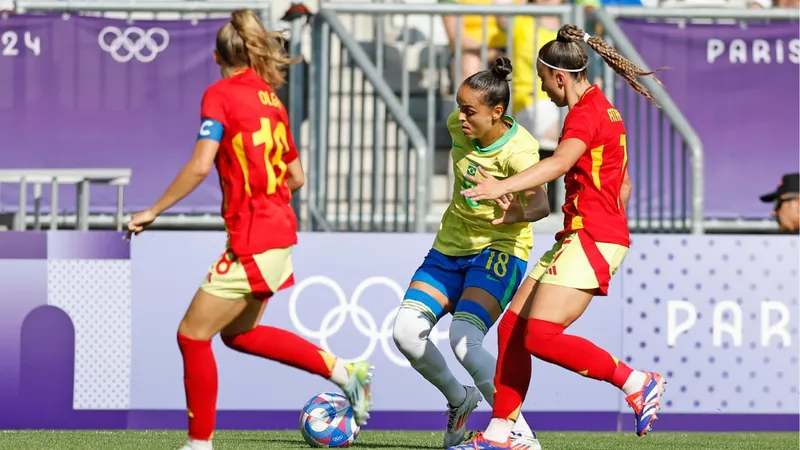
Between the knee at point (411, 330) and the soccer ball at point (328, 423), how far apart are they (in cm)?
45

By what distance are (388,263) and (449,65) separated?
241 cm

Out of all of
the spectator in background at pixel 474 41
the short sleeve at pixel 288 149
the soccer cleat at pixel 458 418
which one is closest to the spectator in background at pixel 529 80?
the spectator in background at pixel 474 41

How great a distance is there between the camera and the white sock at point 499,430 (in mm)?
7275

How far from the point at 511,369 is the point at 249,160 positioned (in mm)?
1671

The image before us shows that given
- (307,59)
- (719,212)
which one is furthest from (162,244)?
(719,212)

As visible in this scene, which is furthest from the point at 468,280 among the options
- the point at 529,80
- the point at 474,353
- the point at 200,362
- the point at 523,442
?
the point at 529,80

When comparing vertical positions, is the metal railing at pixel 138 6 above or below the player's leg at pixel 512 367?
above

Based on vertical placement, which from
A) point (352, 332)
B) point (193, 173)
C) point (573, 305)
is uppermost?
point (193, 173)

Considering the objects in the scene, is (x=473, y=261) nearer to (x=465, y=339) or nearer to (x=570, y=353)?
(x=465, y=339)

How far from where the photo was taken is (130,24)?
445 inches

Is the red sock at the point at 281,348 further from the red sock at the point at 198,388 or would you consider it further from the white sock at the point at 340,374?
the red sock at the point at 198,388

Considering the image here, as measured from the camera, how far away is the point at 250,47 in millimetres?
6688

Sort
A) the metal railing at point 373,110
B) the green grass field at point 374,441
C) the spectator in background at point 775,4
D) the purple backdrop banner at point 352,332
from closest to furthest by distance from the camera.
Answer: the green grass field at point 374,441
the purple backdrop banner at point 352,332
the metal railing at point 373,110
the spectator in background at point 775,4

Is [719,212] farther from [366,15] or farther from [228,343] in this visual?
[228,343]
